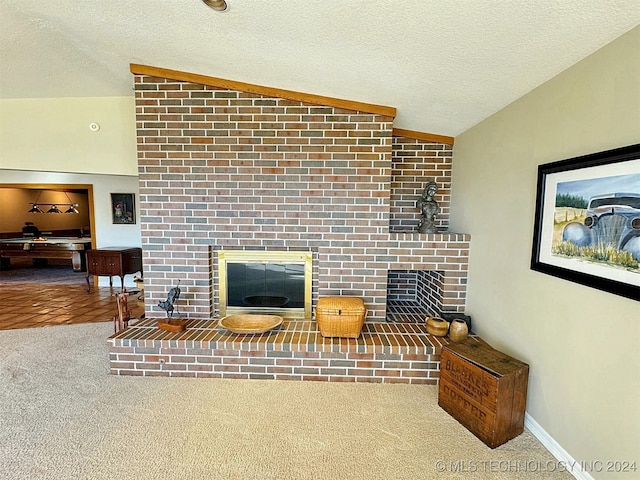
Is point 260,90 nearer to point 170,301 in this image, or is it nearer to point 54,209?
point 170,301

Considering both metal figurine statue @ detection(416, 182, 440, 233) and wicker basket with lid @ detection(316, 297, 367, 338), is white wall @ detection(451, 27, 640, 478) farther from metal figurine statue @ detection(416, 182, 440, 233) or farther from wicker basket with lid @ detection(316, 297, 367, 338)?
wicker basket with lid @ detection(316, 297, 367, 338)

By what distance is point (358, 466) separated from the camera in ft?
5.32

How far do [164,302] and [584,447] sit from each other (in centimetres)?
302

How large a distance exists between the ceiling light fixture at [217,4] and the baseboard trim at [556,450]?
2964 millimetres

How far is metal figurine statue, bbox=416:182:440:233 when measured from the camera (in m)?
2.94

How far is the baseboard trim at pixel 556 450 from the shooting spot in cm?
153

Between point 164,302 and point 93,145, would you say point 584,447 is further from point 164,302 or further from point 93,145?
point 93,145

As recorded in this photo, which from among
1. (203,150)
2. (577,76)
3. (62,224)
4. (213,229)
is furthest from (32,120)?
(62,224)

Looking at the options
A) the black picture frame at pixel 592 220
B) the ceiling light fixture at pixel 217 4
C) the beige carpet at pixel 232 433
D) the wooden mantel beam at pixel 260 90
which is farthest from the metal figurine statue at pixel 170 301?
the black picture frame at pixel 592 220

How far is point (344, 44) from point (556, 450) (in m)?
2.58

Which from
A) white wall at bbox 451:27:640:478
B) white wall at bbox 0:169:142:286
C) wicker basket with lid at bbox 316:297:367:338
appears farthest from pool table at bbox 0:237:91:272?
white wall at bbox 451:27:640:478

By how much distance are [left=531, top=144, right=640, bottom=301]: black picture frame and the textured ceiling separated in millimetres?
555

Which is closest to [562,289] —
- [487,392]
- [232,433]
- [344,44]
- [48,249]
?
[487,392]

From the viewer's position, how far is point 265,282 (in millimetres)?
2977
